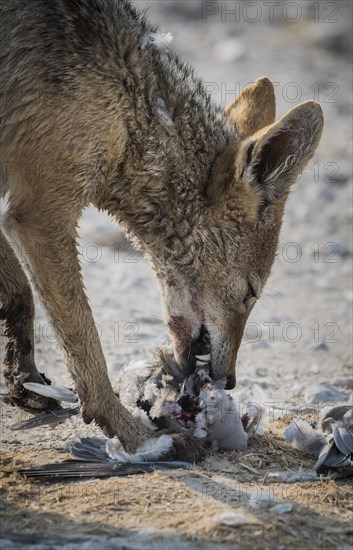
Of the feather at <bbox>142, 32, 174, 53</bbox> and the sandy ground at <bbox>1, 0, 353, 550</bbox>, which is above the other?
the feather at <bbox>142, 32, 174, 53</bbox>

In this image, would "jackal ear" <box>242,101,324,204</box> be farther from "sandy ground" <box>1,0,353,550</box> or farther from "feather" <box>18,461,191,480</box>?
"feather" <box>18,461,191,480</box>

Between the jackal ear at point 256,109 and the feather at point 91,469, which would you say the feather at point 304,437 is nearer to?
the feather at point 91,469

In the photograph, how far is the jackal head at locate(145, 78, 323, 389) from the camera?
16.0 ft

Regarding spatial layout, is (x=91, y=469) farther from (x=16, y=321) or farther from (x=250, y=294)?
(x=250, y=294)

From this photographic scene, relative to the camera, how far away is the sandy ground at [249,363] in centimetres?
389

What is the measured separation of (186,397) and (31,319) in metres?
1.06

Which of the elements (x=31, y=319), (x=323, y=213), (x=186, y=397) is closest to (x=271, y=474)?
(x=186, y=397)

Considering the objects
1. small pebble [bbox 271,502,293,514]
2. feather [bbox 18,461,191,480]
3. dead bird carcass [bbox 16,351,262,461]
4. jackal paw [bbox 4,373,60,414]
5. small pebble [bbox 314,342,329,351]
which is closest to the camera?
small pebble [bbox 271,502,293,514]

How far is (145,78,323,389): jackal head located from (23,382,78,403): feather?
2.18ft

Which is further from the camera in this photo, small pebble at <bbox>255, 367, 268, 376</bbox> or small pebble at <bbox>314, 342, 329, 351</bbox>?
small pebble at <bbox>314, 342, 329, 351</bbox>

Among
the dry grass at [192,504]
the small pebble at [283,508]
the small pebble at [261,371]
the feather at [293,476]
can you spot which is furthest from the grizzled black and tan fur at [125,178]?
the small pebble at [261,371]

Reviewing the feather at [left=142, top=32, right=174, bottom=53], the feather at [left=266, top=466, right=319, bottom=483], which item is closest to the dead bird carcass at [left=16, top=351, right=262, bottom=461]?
the feather at [left=266, top=466, right=319, bottom=483]

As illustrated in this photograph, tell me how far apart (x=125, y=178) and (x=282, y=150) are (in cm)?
88

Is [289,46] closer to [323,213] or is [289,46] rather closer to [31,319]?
[323,213]
